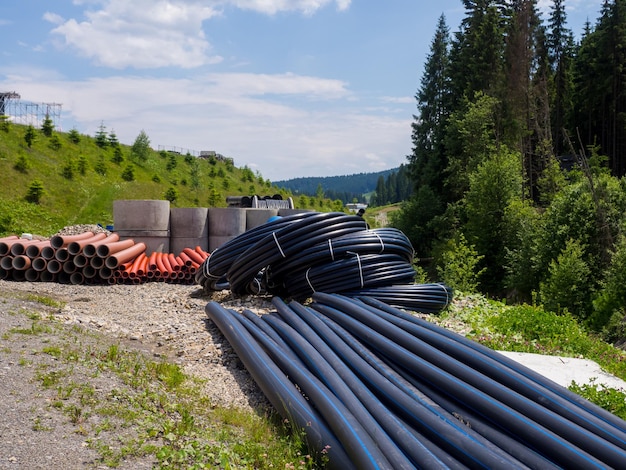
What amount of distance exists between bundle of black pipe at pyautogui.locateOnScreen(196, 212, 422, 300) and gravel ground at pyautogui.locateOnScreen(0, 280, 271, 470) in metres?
0.53

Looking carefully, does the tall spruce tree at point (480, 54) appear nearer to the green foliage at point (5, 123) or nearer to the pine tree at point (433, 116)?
the pine tree at point (433, 116)

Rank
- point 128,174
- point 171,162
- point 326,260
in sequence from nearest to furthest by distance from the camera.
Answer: point 326,260 → point 128,174 → point 171,162

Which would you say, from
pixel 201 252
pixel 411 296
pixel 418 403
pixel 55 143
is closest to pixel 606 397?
pixel 418 403

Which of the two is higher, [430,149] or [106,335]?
[430,149]

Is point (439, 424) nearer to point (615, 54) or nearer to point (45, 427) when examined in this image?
point (45, 427)

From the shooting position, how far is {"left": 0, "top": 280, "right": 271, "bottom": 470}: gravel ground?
3219 millimetres

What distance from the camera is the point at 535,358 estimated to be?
5871 millimetres

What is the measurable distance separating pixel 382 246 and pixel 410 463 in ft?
16.8

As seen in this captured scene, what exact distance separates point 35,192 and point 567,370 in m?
27.5

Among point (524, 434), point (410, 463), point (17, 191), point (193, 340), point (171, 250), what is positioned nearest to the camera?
point (410, 463)

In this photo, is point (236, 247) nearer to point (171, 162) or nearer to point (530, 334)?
point (530, 334)

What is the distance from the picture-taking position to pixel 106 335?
20.6 ft

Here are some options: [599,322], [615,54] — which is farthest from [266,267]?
[615,54]

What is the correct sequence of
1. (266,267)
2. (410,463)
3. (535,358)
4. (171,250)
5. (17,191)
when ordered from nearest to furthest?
(410,463)
(535,358)
(266,267)
(171,250)
(17,191)
